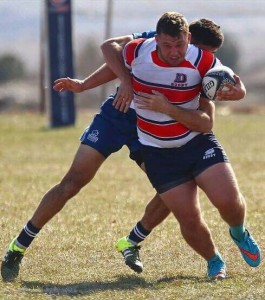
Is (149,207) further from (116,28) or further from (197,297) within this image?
(116,28)

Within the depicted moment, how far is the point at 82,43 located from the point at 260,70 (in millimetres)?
7340

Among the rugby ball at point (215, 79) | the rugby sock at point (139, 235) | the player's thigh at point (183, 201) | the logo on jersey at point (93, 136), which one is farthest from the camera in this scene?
the rugby sock at point (139, 235)

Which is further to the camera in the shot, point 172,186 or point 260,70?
point 260,70

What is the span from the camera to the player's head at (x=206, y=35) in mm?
7680

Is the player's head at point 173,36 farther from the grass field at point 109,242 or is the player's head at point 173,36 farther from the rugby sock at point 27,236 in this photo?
the rugby sock at point 27,236

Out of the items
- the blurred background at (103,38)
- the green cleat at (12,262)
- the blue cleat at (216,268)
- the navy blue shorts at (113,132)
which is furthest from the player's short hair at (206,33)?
the blurred background at (103,38)

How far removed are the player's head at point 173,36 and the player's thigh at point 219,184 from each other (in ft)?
2.57

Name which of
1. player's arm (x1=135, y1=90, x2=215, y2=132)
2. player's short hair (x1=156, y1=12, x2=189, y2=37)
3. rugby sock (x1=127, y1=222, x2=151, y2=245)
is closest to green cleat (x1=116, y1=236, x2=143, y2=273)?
rugby sock (x1=127, y1=222, x2=151, y2=245)

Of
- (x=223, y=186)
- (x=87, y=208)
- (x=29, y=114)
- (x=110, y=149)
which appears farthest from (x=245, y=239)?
(x=29, y=114)

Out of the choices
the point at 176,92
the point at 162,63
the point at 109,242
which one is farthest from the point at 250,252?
the point at 109,242

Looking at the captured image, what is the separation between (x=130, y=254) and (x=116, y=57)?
4.89 ft

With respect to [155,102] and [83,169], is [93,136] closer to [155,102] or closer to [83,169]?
[83,169]

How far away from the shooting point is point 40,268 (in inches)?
323

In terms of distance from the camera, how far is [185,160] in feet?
24.9
